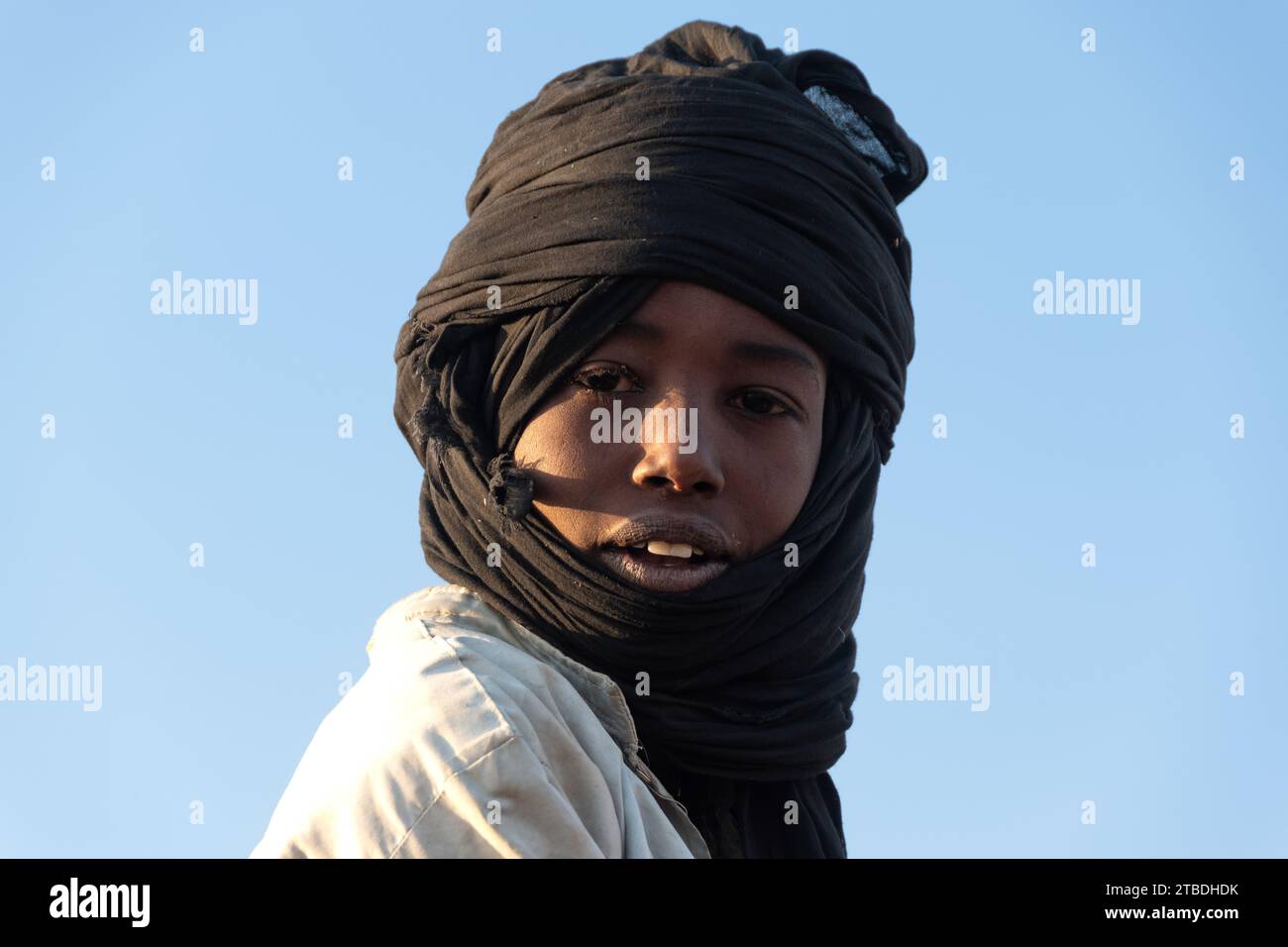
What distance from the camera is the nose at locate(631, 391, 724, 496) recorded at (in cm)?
476

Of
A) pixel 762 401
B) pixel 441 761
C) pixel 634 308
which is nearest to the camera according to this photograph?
pixel 441 761

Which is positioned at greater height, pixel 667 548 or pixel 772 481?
pixel 772 481

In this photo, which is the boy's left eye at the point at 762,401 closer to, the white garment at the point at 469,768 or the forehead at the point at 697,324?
the forehead at the point at 697,324

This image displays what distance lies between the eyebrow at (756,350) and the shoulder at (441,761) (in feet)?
2.75

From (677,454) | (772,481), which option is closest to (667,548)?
(677,454)

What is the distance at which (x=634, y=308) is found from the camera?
489cm

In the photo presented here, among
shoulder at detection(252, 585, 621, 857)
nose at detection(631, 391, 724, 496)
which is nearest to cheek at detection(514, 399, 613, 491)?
nose at detection(631, 391, 724, 496)

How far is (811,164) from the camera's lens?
5242 mm

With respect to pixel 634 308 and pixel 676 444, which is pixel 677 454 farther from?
pixel 634 308

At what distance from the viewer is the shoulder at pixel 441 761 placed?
3926 millimetres

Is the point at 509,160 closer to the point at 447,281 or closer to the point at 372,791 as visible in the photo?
the point at 447,281

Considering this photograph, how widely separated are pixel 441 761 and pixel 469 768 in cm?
5
